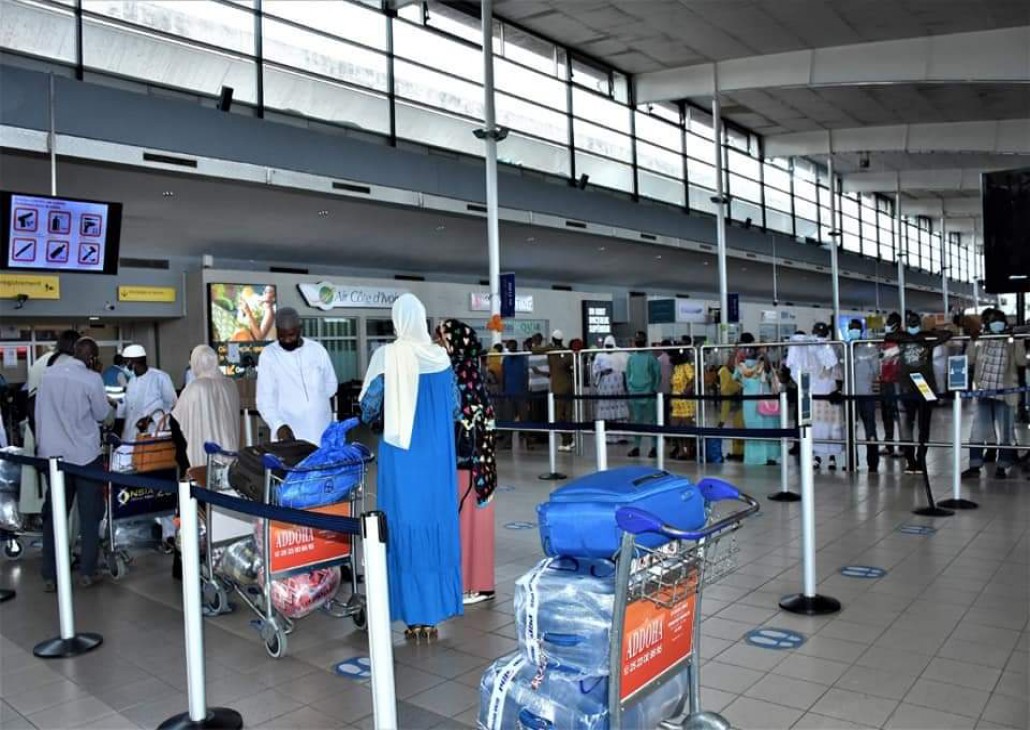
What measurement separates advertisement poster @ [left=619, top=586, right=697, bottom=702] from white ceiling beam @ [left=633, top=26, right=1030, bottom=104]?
1632 centimetres

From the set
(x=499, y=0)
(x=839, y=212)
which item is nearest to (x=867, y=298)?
(x=839, y=212)

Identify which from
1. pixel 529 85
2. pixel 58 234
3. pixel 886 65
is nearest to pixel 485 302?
pixel 529 85

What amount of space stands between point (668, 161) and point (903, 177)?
13.9 meters

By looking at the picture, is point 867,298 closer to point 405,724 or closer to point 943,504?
point 943,504

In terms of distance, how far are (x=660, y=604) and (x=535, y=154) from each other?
1714cm

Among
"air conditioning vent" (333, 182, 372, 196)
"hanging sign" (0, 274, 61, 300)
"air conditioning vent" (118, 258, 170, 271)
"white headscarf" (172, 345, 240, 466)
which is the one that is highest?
"air conditioning vent" (333, 182, 372, 196)

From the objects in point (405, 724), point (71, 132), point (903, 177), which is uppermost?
point (903, 177)

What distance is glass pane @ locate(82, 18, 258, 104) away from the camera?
11.4m

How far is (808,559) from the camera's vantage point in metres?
4.57

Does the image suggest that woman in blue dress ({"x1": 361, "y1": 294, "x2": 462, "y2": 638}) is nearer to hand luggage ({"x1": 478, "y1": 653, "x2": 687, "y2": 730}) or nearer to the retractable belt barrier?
the retractable belt barrier

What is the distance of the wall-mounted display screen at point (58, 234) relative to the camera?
831 centimetres

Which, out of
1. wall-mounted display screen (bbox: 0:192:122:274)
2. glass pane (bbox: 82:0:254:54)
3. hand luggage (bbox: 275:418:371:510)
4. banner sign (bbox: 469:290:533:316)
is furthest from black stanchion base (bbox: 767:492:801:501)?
banner sign (bbox: 469:290:533:316)

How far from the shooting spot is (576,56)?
19.6 meters

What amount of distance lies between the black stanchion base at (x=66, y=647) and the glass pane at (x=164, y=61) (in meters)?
9.68
